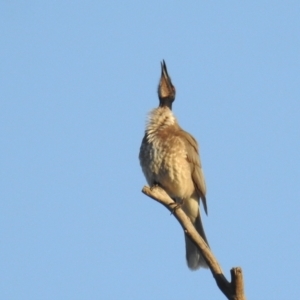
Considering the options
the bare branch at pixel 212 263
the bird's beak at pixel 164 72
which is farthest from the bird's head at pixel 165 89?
the bare branch at pixel 212 263

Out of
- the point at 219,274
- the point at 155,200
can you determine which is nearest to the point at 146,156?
the point at 155,200

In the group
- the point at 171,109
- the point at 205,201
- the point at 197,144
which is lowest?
the point at 205,201

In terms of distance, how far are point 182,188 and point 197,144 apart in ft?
2.03

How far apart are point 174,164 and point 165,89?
1.26 metres

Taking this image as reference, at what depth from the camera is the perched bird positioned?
8219mm

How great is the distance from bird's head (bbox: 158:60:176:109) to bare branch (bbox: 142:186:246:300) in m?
2.48

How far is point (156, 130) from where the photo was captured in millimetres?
8570

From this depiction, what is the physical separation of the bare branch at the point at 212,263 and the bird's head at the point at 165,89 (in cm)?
248

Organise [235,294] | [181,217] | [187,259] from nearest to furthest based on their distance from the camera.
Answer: [235,294], [181,217], [187,259]

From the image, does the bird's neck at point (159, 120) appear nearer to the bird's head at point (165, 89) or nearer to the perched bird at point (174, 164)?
the perched bird at point (174, 164)

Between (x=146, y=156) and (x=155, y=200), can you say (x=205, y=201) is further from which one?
(x=155, y=200)

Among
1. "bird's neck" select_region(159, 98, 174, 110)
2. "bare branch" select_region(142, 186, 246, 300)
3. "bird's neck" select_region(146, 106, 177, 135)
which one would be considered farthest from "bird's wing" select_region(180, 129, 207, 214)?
"bare branch" select_region(142, 186, 246, 300)

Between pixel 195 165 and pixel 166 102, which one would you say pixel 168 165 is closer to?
pixel 195 165

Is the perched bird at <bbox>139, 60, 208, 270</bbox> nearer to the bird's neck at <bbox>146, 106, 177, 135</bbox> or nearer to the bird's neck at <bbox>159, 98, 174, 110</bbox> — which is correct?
the bird's neck at <bbox>146, 106, 177, 135</bbox>
